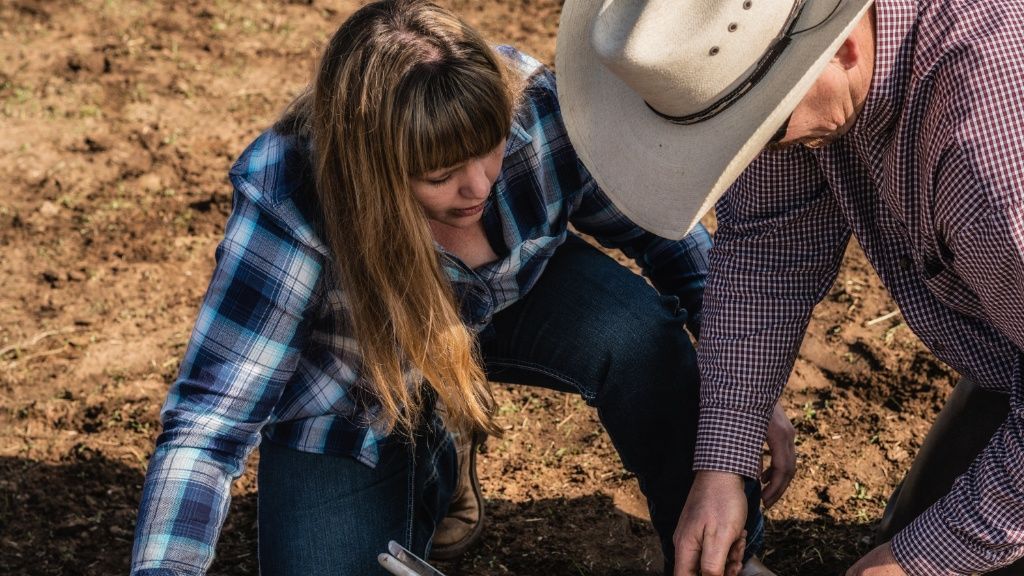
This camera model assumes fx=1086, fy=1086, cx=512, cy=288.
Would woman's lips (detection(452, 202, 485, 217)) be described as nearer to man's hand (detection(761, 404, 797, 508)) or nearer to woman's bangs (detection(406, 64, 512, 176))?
woman's bangs (detection(406, 64, 512, 176))

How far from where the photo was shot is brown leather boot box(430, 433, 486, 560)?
2.47 metres

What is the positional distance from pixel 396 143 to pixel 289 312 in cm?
38

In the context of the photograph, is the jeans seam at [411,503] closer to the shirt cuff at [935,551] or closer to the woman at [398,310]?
the woman at [398,310]

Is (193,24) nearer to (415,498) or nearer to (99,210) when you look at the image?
(99,210)

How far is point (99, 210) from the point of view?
3.62m

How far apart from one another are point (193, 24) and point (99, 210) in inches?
53.3

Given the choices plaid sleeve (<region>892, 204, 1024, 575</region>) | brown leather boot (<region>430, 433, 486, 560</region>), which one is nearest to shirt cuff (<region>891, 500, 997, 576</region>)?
plaid sleeve (<region>892, 204, 1024, 575</region>)

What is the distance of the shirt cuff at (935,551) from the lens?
5.37ft

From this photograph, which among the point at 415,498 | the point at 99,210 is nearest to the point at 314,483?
the point at 415,498

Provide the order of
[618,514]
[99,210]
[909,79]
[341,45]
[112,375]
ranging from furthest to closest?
[99,210] → [112,375] → [618,514] → [341,45] → [909,79]

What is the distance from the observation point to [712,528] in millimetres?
1861

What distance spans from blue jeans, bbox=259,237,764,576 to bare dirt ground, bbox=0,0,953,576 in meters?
0.40

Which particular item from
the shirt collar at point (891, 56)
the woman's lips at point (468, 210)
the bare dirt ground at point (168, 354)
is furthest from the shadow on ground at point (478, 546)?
the shirt collar at point (891, 56)

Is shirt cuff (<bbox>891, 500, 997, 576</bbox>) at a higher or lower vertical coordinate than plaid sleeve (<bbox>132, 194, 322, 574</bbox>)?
lower
